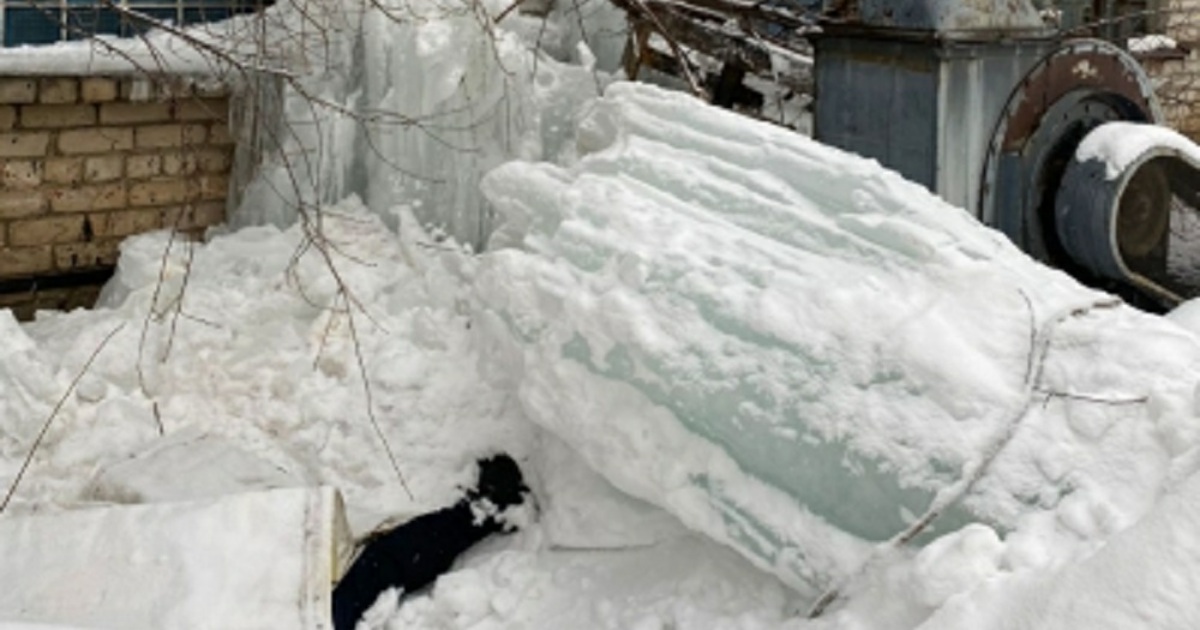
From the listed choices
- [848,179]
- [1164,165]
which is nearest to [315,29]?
[848,179]

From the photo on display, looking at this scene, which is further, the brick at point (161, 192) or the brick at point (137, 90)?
the brick at point (161, 192)

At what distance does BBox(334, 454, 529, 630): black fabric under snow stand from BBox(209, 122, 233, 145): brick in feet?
6.33

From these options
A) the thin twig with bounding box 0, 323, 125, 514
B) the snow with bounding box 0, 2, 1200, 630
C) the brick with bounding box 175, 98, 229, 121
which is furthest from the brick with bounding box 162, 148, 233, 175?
the thin twig with bounding box 0, 323, 125, 514

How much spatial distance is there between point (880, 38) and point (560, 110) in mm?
1210

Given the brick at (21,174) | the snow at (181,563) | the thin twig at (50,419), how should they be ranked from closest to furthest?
the snow at (181,563) → the thin twig at (50,419) → the brick at (21,174)

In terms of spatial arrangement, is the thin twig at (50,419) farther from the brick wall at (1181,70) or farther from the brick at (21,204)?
the brick wall at (1181,70)

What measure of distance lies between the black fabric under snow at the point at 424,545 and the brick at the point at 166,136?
6.27ft

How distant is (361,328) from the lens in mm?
3885

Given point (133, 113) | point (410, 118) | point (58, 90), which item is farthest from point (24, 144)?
point (410, 118)

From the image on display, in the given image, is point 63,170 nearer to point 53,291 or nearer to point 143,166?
point 143,166

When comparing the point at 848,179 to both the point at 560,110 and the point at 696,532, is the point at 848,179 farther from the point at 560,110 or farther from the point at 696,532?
the point at 560,110

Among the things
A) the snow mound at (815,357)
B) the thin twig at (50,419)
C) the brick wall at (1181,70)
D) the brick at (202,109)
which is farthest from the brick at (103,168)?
the brick wall at (1181,70)

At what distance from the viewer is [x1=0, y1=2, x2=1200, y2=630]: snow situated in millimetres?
2344

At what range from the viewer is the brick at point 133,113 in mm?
4406
